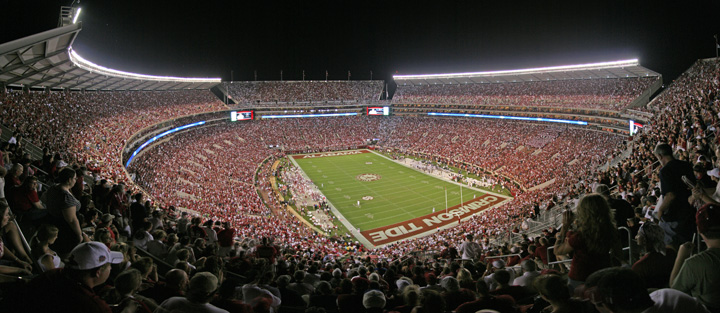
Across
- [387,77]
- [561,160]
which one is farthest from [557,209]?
[387,77]

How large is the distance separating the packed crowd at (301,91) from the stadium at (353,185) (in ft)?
1.38

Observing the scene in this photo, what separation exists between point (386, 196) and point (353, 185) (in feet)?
16.9

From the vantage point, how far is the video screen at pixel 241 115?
64250 millimetres

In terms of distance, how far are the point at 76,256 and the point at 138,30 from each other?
5082 cm

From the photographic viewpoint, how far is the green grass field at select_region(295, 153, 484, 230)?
2942cm

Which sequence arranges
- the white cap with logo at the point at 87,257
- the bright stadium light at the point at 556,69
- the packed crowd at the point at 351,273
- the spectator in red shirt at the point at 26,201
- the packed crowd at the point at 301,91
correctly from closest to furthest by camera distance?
the packed crowd at the point at 351,273 < the white cap with logo at the point at 87,257 < the spectator in red shirt at the point at 26,201 < the bright stadium light at the point at 556,69 < the packed crowd at the point at 301,91

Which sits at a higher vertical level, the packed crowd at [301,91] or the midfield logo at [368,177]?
the packed crowd at [301,91]

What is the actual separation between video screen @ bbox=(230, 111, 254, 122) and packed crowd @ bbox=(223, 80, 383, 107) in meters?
2.42

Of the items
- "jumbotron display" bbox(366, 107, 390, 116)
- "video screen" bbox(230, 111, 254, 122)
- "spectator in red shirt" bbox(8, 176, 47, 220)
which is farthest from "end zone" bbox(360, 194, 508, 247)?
"video screen" bbox(230, 111, 254, 122)

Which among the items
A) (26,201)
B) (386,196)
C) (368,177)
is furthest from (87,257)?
(368,177)

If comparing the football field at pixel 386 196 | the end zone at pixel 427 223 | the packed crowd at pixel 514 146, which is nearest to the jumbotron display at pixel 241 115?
the football field at pixel 386 196

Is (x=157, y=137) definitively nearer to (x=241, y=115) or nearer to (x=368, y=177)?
(x=241, y=115)

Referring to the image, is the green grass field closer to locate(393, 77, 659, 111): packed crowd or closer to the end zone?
the end zone

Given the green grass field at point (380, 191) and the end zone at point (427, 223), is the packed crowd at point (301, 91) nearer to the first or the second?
the green grass field at point (380, 191)
